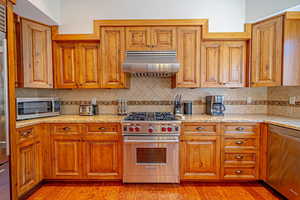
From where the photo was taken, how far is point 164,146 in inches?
87.0

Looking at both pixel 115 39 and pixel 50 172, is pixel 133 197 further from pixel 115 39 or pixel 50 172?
pixel 115 39

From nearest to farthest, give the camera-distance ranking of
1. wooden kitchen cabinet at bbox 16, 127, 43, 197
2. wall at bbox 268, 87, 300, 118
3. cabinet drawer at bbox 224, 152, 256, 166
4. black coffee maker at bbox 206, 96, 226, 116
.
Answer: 1. wooden kitchen cabinet at bbox 16, 127, 43, 197
2. cabinet drawer at bbox 224, 152, 256, 166
3. wall at bbox 268, 87, 300, 118
4. black coffee maker at bbox 206, 96, 226, 116

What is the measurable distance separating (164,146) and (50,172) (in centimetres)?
165

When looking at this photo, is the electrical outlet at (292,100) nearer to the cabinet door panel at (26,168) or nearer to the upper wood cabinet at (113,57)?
the upper wood cabinet at (113,57)

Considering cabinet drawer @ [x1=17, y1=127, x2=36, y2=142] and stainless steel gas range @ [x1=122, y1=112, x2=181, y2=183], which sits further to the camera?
stainless steel gas range @ [x1=122, y1=112, x2=181, y2=183]

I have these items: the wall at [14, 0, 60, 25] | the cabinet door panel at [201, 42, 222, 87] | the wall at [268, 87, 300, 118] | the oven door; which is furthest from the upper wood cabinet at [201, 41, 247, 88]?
the wall at [14, 0, 60, 25]

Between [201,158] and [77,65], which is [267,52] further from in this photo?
[77,65]

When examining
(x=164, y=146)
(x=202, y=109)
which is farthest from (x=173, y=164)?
(x=202, y=109)

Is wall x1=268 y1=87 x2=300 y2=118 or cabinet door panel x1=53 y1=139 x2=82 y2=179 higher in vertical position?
wall x1=268 y1=87 x2=300 y2=118

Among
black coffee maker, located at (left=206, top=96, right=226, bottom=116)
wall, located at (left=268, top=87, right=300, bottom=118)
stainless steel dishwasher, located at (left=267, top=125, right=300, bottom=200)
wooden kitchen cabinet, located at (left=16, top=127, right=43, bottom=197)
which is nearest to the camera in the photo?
stainless steel dishwasher, located at (left=267, top=125, right=300, bottom=200)

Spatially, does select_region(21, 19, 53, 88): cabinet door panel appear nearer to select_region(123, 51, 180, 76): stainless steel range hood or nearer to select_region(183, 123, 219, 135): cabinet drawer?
select_region(123, 51, 180, 76): stainless steel range hood

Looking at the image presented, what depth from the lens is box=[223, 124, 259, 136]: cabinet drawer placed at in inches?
87.7

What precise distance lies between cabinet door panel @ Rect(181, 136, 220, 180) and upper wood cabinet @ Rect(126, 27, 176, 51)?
4.80 ft

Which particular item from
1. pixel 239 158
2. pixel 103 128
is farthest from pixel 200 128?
pixel 103 128
